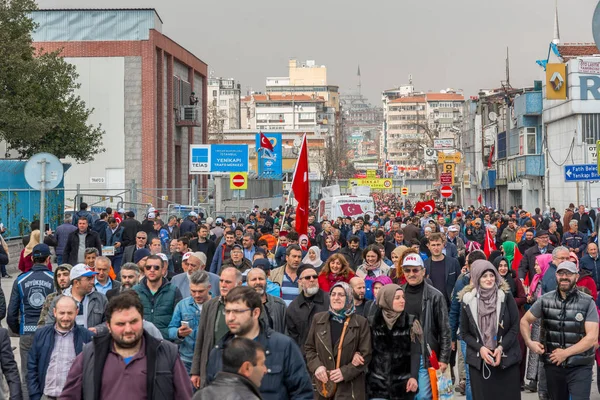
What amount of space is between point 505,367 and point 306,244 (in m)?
7.04

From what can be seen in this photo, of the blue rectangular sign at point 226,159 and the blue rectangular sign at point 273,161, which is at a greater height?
the blue rectangular sign at point 273,161

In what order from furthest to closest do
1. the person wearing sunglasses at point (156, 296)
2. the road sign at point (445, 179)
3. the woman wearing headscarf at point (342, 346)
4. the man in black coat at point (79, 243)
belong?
the road sign at point (445, 179)
the man in black coat at point (79, 243)
the person wearing sunglasses at point (156, 296)
the woman wearing headscarf at point (342, 346)

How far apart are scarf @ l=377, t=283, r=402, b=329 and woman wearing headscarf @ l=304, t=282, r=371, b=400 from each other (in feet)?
0.55

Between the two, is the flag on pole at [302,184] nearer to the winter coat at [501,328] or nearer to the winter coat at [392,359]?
the winter coat at [501,328]

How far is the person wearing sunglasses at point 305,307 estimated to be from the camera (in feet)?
29.5

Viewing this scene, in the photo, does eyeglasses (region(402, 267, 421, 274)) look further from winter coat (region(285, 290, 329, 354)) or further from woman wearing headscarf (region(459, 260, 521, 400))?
winter coat (region(285, 290, 329, 354))

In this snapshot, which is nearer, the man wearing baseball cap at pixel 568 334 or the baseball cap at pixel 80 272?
the baseball cap at pixel 80 272

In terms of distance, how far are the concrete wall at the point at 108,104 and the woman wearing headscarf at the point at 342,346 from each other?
149ft

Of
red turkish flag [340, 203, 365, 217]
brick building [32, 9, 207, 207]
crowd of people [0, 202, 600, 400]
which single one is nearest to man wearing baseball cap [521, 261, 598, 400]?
crowd of people [0, 202, 600, 400]

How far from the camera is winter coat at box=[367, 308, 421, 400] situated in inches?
319

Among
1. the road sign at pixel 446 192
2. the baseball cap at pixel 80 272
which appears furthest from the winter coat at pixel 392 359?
the road sign at pixel 446 192

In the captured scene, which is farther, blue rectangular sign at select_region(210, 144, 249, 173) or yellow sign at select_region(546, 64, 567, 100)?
yellow sign at select_region(546, 64, 567, 100)

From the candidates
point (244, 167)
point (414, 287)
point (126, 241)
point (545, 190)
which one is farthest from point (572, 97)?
point (414, 287)

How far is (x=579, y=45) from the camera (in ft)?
212
